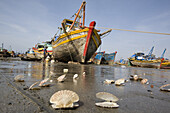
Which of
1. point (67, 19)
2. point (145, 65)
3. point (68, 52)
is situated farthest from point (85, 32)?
point (145, 65)

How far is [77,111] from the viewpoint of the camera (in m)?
0.89

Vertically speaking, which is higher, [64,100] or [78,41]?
[78,41]

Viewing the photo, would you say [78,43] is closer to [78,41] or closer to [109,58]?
[78,41]

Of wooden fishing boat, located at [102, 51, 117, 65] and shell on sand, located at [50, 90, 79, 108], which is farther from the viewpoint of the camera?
wooden fishing boat, located at [102, 51, 117, 65]

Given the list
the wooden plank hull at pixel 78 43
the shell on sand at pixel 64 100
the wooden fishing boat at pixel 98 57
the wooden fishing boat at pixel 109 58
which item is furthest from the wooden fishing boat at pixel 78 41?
the wooden fishing boat at pixel 109 58

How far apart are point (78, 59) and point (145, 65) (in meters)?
17.2

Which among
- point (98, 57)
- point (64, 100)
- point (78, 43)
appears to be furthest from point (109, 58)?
point (64, 100)

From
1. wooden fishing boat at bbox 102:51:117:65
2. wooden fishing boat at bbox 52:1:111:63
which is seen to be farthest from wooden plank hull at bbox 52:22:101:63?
wooden fishing boat at bbox 102:51:117:65

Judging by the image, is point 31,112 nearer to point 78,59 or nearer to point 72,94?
point 72,94

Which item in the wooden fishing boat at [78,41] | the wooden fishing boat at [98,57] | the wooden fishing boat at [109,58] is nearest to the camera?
the wooden fishing boat at [78,41]

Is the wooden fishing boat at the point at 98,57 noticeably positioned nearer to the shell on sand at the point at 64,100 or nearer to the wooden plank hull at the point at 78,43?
the wooden plank hull at the point at 78,43

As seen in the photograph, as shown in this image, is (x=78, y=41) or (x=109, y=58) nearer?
(x=78, y=41)

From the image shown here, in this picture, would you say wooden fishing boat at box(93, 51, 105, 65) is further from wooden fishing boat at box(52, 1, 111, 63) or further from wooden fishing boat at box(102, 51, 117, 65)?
wooden fishing boat at box(52, 1, 111, 63)

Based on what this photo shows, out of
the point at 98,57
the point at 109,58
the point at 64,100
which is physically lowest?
the point at 64,100
